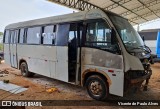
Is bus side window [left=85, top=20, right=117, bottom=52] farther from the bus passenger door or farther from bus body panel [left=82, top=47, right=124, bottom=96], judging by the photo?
the bus passenger door

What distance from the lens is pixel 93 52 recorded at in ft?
17.3

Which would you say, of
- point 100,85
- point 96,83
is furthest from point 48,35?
point 100,85

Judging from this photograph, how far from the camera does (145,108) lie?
4.94 meters

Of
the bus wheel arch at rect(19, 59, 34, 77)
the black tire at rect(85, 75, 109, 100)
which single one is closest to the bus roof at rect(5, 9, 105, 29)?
the bus wheel arch at rect(19, 59, 34, 77)

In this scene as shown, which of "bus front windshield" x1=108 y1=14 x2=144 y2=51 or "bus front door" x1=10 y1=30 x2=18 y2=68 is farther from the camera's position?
"bus front door" x1=10 y1=30 x2=18 y2=68

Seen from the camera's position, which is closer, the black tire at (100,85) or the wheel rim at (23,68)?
the black tire at (100,85)

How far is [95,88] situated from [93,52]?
1.19m

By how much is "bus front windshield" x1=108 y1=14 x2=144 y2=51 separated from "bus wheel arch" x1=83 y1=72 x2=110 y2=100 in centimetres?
127

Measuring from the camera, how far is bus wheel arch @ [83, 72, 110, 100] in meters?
5.16

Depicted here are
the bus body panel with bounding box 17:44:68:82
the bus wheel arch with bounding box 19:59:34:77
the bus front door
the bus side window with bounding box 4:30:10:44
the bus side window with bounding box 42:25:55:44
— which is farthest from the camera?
the bus side window with bounding box 4:30:10:44

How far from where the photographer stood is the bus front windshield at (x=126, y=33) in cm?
494

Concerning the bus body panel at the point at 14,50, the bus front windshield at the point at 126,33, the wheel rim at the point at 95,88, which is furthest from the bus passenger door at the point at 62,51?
the bus body panel at the point at 14,50

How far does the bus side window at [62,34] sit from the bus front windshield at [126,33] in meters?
1.79

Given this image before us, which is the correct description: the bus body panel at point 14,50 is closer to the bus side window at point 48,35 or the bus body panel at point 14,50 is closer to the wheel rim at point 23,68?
Answer: the wheel rim at point 23,68
